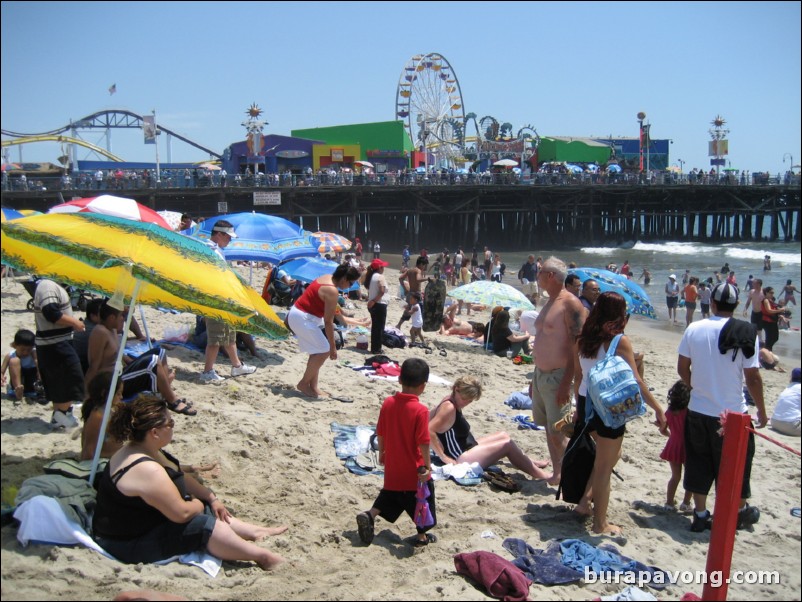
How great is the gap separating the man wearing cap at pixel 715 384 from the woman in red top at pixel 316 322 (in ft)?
9.92

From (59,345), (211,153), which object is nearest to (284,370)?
(59,345)

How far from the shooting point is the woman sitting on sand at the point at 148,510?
3.26 m

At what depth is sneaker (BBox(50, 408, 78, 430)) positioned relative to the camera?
4566 mm

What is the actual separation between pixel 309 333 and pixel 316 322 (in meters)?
0.12

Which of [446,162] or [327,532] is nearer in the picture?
[327,532]

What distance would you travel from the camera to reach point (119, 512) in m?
3.28

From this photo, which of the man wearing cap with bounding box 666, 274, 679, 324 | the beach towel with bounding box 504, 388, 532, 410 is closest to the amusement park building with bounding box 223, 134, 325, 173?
the man wearing cap with bounding box 666, 274, 679, 324

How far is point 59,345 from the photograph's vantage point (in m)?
4.55

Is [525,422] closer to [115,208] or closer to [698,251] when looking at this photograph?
[115,208]

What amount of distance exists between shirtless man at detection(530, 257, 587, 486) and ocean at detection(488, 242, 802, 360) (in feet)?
62.2

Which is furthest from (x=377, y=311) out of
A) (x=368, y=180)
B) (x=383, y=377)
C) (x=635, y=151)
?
(x=635, y=151)

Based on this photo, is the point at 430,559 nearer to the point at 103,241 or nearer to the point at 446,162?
the point at 103,241

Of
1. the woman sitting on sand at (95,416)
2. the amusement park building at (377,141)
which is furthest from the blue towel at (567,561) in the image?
the amusement park building at (377,141)

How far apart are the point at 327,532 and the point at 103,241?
1849 millimetres
